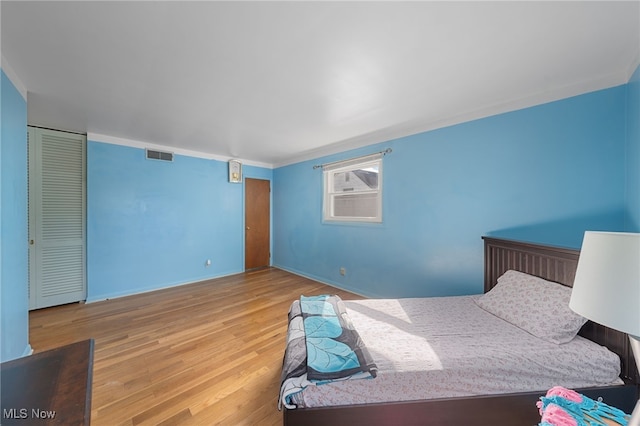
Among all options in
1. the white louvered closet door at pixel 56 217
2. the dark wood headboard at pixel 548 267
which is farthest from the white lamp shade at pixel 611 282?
the white louvered closet door at pixel 56 217

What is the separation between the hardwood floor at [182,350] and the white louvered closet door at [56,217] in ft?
0.90

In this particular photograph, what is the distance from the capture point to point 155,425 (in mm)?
1324

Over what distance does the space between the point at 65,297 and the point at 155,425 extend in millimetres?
2888

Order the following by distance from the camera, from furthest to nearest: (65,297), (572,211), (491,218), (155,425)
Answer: (65,297), (491,218), (572,211), (155,425)

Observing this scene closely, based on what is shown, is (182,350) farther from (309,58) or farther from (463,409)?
(309,58)

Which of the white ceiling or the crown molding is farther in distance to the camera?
the crown molding

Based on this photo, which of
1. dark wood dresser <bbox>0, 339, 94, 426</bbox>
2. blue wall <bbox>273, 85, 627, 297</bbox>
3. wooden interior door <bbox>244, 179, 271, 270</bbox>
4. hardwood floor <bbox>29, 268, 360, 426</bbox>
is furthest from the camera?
wooden interior door <bbox>244, 179, 271, 270</bbox>

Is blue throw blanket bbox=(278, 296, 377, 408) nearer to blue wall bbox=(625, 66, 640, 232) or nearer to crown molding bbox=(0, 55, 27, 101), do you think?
blue wall bbox=(625, 66, 640, 232)

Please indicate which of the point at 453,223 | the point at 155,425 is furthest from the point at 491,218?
the point at 155,425

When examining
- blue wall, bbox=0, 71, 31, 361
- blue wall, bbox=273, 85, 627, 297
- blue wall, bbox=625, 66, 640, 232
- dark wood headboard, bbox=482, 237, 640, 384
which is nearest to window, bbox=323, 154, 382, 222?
blue wall, bbox=273, 85, 627, 297

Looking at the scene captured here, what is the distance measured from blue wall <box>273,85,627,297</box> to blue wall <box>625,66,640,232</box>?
0.20 feet

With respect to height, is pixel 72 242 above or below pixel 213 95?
below

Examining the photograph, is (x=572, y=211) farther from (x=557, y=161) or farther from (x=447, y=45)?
→ (x=447, y=45)

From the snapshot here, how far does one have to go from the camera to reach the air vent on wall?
3.49 meters
